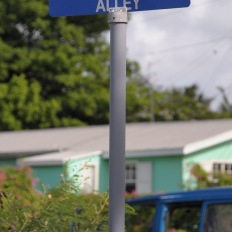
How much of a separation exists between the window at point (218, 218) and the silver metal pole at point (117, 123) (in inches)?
153

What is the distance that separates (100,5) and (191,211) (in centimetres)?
442

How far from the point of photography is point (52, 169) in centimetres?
2461

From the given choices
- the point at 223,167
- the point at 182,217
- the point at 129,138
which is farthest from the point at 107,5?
the point at 129,138

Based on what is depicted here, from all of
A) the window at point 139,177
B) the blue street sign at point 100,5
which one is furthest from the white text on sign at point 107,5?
the window at point 139,177

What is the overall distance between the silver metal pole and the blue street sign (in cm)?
9

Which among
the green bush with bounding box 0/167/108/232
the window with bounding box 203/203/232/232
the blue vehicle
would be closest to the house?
the blue vehicle

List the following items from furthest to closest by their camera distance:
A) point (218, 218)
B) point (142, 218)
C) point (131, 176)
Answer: point (131, 176) < point (142, 218) < point (218, 218)

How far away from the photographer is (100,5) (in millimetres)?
4688

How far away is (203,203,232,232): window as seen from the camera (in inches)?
324

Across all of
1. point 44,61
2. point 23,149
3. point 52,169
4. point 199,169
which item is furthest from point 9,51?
point 199,169

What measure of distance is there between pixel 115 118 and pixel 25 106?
3743cm

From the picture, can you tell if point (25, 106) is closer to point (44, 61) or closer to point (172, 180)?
point (44, 61)

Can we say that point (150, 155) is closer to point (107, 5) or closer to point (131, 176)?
point (131, 176)

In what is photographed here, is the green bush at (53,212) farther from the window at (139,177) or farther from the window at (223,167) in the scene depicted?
the window at (223,167)
